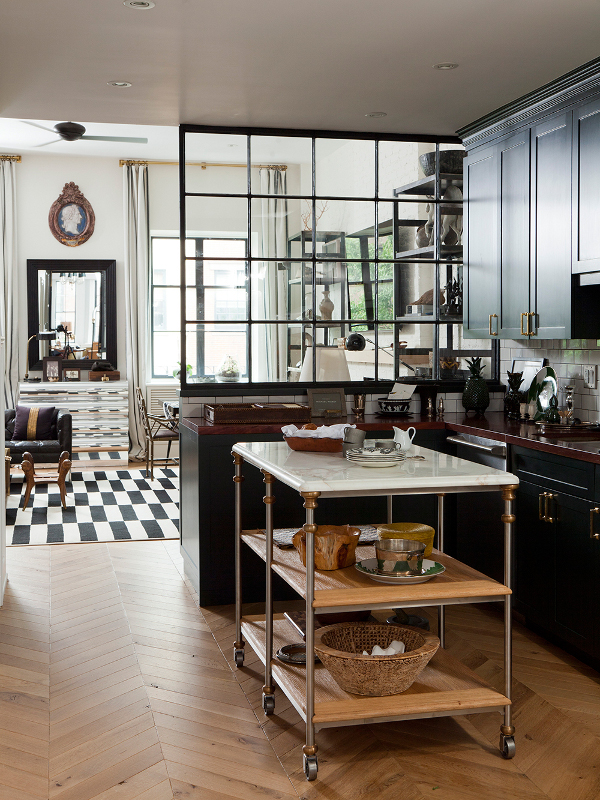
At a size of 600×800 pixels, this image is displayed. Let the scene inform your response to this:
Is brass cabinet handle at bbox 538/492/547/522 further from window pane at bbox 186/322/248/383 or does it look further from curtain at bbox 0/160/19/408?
curtain at bbox 0/160/19/408

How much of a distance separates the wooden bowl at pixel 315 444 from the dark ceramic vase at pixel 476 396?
216cm

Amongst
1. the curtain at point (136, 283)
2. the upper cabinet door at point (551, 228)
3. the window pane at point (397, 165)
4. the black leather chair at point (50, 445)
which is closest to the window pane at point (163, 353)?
the curtain at point (136, 283)

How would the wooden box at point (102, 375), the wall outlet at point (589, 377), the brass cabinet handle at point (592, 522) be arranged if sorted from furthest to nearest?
the wooden box at point (102, 375)
the wall outlet at point (589, 377)
the brass cabinet handle at point (592, 522)

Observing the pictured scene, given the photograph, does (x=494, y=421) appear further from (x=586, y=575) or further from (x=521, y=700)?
(x=521, y=700)

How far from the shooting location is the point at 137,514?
7055 mm

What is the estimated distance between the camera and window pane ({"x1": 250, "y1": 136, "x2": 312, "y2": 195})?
17.1 feet

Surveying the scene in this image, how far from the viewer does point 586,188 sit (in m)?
4.00

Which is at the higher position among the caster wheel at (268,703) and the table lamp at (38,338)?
the table lamp at (38,338)

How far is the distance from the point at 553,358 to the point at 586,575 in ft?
5.85

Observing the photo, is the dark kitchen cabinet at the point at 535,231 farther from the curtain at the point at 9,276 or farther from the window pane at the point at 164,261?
the curtain at the point at 9,276

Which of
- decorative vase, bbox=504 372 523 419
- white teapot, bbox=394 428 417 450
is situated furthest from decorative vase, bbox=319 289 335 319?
white teapot, bbox=394 428 417 450

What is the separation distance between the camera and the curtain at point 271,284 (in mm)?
5246

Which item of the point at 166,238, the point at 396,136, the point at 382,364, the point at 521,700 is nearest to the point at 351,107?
the point at 396,136

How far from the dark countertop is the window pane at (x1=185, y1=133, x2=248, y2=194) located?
1461 millimetres
